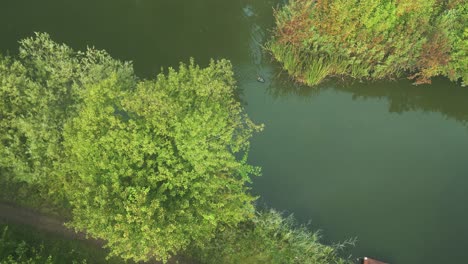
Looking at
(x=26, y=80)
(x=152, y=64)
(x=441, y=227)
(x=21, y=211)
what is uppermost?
(x=152, y=64)

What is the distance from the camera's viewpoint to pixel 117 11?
2223 centimetres

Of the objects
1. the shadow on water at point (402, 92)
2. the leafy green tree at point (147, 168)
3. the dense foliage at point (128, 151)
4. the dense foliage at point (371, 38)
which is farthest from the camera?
the shadow on water at point (402, 92)

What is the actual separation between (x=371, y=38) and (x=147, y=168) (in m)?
13.3

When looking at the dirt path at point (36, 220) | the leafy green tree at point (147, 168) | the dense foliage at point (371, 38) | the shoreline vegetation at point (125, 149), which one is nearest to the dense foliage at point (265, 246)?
the shoreline vegetation at point (125, 149)

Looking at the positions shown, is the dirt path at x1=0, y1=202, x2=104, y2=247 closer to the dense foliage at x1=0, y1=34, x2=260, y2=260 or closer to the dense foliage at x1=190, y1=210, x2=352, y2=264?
the dense foliage at x1=0, y1=34, x2=260, y2=260

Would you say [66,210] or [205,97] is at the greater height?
[205,97]

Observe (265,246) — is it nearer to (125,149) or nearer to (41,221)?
(125,149)

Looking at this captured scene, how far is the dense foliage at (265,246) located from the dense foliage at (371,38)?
317 inches

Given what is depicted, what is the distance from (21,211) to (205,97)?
8478 mm

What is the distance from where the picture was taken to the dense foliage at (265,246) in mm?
16062

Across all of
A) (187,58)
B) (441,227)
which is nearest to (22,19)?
(187,58)

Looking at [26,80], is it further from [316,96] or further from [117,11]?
[316,96]

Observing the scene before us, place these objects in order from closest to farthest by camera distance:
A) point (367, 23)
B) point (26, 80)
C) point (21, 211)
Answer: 1. point (26, 80)
2. point (21, 211)
3. point (367, 23)

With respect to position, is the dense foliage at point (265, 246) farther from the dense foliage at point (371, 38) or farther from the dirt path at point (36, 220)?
the dense foliage at point (371, 38)
